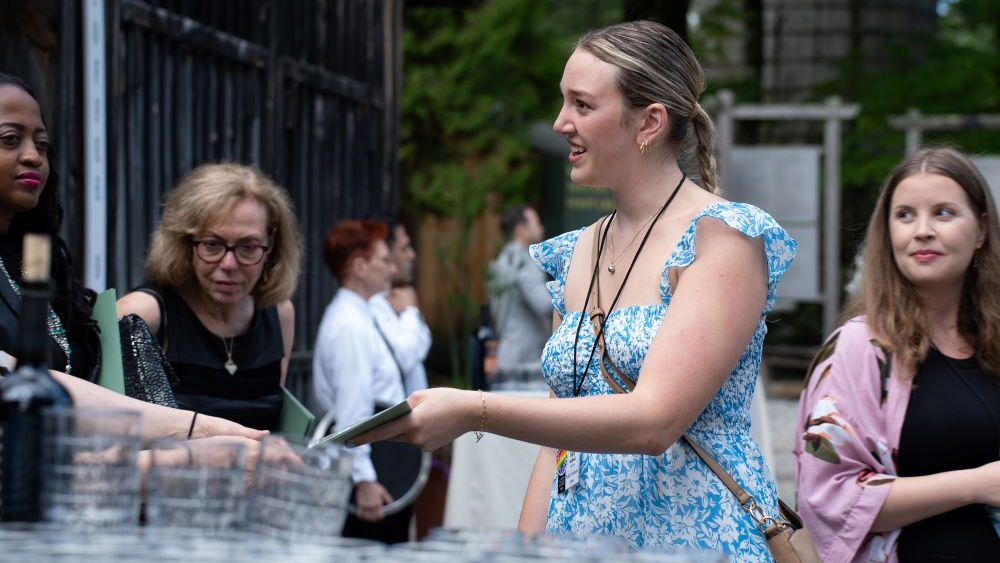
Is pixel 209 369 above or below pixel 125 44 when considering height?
below

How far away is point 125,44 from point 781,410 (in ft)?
28.1

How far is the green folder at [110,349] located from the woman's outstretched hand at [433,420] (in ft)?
2.75

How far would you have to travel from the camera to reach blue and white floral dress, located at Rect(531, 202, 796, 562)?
8.02 ft

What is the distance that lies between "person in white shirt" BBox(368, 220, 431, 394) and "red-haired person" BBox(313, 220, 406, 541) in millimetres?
107

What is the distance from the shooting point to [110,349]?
2660 mm

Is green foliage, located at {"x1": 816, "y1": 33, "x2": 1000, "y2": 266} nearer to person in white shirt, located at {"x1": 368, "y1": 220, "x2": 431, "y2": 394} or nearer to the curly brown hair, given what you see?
person in white shirt, located at {"x1": 368, "y1": 220, "x2": 431, "y2": 394}

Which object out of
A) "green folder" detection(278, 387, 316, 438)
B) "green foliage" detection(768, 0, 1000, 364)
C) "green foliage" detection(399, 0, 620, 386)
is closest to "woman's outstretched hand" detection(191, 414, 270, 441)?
"green folder" detection(278, 387, 316, 438)

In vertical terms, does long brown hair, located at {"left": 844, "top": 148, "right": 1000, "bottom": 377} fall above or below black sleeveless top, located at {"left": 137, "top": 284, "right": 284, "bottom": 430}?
above

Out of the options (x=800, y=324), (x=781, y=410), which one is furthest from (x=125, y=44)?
(x=800, y=324)

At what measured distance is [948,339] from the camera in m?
3.15

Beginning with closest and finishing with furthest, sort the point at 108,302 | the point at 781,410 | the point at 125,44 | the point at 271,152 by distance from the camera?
the point at 108,302, the point at 125,44, the point at 271,152, the point at 781,410

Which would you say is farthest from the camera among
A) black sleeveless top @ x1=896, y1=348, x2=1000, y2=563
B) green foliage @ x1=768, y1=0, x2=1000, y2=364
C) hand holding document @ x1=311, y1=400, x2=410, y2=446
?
green foliage @ x1=768, y1=0, x2=1000, y2=364

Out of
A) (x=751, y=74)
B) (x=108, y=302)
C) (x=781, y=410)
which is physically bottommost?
(x=781, y=410)

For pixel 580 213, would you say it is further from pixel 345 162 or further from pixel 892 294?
pixel 892 294
